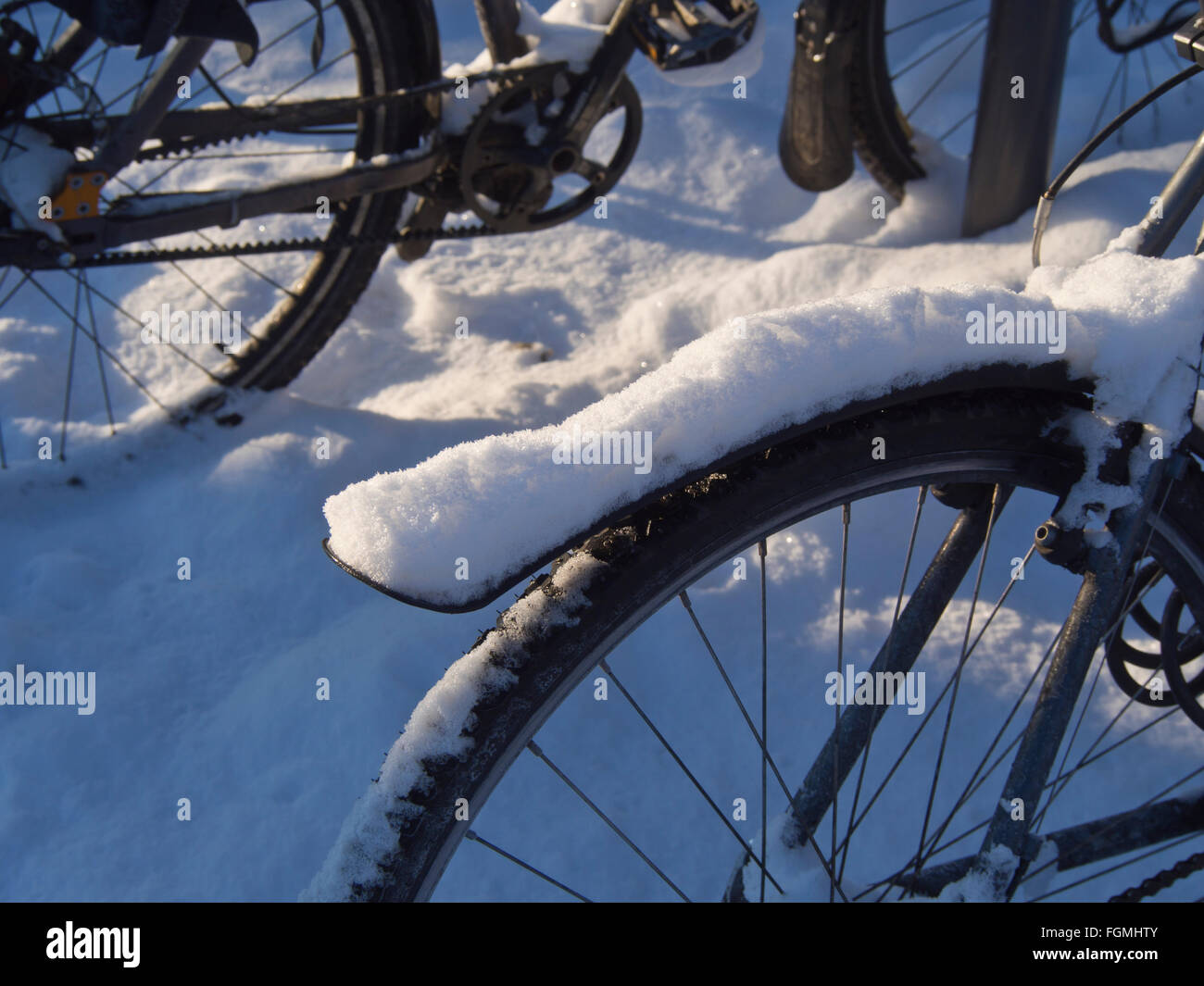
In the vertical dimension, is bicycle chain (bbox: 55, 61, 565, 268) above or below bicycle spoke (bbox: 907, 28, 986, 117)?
below

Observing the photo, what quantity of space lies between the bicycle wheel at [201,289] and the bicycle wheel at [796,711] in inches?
51.3

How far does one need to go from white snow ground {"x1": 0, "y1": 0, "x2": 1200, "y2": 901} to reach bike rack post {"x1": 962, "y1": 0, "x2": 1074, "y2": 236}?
11 centimetres

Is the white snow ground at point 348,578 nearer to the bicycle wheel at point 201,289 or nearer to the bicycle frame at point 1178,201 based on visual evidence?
the bicycle wheel at point 201,289

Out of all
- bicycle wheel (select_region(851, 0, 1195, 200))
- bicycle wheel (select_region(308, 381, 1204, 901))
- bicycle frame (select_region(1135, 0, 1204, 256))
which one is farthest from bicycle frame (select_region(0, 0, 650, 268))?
bicycle frame (select_region(1135, 0, 1204, 256))

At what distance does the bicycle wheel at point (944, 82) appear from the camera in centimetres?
311

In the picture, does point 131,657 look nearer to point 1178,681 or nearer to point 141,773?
point 141,773

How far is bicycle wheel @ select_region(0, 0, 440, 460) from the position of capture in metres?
2.50

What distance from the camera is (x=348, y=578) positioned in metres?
2.29

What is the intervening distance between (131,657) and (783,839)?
1384mm

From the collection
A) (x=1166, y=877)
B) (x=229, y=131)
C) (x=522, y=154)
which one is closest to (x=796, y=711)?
(x=1166, y=877)

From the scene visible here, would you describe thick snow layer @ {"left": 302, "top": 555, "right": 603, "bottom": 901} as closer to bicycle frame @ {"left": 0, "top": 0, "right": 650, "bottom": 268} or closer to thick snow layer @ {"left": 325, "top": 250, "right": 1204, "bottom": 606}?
thick snow layer @ {"left": 325, "top": 250, "right": 1204, "bottom": 606}

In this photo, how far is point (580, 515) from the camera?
0.99 metres

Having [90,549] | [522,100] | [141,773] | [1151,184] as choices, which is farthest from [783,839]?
[1151,184]

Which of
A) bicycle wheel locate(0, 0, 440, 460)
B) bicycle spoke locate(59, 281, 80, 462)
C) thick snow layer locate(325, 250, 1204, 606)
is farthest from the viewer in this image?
bicycle spoke locate(59, 281, 80, 462)
